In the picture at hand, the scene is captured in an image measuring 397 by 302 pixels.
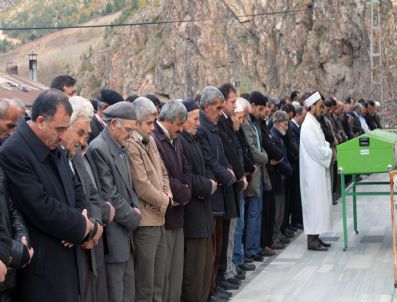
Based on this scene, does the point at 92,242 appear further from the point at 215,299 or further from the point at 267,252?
the point at 267,252

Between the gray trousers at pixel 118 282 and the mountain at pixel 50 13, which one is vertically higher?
the mountain at pixel 50 13

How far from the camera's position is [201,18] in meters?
54.2

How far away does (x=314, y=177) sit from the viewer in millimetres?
12703

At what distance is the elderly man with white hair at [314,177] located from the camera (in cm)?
1259

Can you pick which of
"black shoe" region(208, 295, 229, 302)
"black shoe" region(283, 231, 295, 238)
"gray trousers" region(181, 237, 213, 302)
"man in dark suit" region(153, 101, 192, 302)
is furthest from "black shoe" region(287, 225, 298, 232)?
"man in dark suit" region(153, 101, 192, 302)

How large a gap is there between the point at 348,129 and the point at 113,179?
43.5 ft

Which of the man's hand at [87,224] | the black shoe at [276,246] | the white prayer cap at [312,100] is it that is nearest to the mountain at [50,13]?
the white prayer cap at [312,100]

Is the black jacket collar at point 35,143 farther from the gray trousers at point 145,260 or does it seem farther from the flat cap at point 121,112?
the gray trousers at point 145,260

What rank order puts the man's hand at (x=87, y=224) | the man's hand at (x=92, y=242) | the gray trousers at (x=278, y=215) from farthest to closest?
the gray trousers at (x=278, y=215) → the man's hand at (x=92, y=242) → the man's hand at (x=87, y=224)

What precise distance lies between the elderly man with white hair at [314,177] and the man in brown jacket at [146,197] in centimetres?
508

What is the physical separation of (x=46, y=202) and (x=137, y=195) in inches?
90.4

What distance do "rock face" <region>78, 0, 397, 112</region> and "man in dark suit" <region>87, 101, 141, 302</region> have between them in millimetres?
40209

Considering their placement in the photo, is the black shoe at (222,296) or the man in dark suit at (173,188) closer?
the man in dark suit at (173,188)

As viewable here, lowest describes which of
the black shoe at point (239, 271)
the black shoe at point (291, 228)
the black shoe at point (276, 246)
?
the black shoe at point (291, 228)
